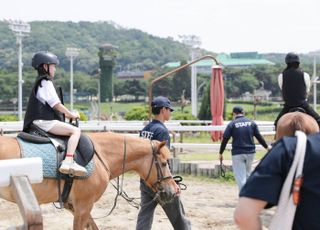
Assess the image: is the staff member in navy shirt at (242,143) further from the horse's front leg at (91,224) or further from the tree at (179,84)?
the tree at (179,84)

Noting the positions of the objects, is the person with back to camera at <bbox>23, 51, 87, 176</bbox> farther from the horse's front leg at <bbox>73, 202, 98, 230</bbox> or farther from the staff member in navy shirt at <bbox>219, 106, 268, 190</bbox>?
the staff member in navy shirt at <bbox>219, 106, 268, 190</bbox>

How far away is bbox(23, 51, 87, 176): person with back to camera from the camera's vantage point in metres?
5.87

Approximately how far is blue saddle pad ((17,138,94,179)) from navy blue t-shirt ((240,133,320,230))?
3.57 metres

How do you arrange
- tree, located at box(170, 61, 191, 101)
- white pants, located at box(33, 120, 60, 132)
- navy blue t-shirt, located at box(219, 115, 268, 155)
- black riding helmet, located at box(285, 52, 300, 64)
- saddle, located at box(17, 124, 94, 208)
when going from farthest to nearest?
tree, located at box(170, 61, 191, 101), navy blue t-shirt, located at box(219, 115, 268, 155), black riding helmet, located at box(285, 52, 300, 64), white pants, located at box(33, 120, 60, 132), saddle, located at box(17, 124, 94, 208)

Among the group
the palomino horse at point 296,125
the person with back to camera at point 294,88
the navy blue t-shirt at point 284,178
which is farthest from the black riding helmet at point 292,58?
the navy blue t-shirt at point 284,178

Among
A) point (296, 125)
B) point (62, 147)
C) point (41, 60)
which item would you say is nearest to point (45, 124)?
point (62, 147)

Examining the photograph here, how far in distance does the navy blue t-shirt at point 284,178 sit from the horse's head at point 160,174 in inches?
141

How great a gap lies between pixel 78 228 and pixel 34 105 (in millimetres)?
1437

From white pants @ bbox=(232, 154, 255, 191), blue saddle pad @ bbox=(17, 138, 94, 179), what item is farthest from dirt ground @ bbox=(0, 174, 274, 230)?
blue saddle pad @ bbox=(17, 138, 94, 179)

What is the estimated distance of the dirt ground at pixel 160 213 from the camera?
7.99m

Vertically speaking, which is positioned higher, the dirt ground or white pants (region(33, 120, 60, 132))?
white pants (region(33, 120, 60, 132))

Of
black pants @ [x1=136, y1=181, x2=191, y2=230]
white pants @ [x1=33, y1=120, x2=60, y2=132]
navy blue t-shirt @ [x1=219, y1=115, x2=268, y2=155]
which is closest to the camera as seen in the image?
white pants @ [x1=33, y1=120, x2=60, y2=132]

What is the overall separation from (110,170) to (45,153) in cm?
88

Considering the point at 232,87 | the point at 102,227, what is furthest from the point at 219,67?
the point at 232,87
